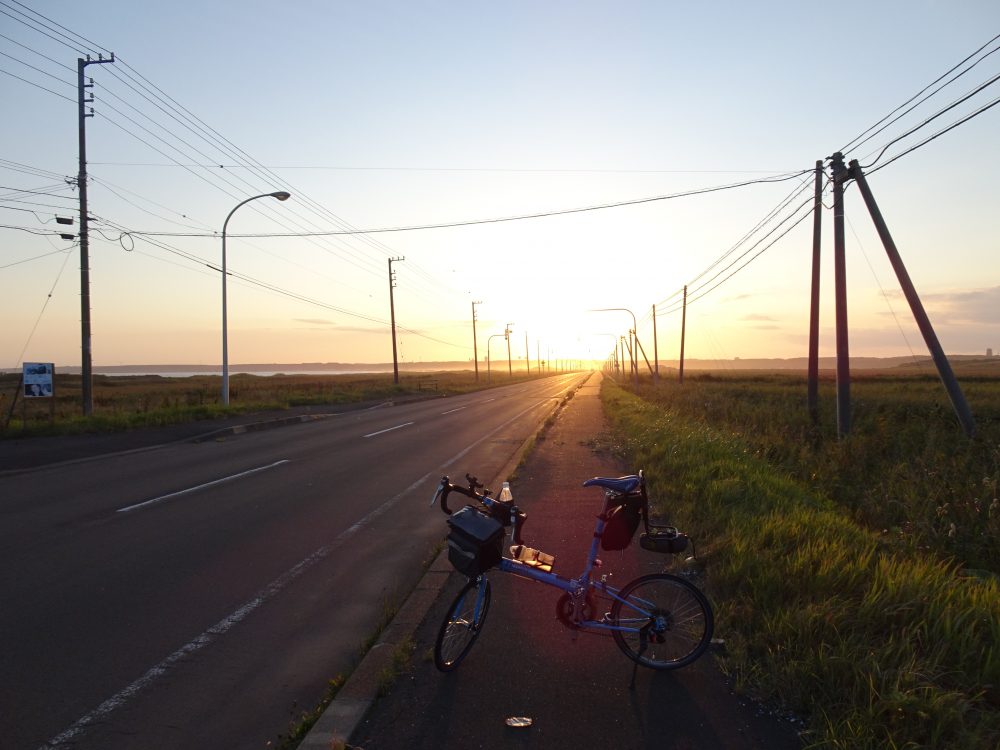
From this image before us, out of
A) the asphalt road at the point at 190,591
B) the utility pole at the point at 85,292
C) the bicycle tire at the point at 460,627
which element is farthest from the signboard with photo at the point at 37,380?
the bicycle tire at the point at 460,627

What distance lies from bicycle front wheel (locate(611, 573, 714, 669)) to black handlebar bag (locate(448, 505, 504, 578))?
2.75 ft

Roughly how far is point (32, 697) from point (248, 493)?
19.4ft

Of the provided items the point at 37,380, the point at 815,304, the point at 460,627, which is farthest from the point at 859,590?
the point at 37,380

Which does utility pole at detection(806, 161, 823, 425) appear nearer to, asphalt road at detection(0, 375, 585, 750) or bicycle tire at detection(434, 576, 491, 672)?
asphalt road at detection(0, 375, 585, 750)

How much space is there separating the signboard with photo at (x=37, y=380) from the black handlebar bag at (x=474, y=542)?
17.6 meters

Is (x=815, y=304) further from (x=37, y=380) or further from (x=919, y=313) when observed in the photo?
(x=37, y=380)

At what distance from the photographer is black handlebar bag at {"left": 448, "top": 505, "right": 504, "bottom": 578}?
136 inches

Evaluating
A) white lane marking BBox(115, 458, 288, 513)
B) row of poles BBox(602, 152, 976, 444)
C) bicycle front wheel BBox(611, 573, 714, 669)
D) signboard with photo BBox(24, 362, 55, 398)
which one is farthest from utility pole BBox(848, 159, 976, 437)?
signboard with photo BBox(24, 362, 55, 398)

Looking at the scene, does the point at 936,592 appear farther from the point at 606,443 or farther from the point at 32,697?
the point at 606,443

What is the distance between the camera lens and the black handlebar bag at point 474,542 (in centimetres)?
344

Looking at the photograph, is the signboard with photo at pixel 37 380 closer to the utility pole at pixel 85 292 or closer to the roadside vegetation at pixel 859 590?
the utility pole at pixel 85 292

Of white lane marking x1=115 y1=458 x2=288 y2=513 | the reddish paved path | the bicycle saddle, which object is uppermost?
the bicycle saddle

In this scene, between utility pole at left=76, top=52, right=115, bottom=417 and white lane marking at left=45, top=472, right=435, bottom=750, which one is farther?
utility pole at left=76, top=52, right=115, bottom=417

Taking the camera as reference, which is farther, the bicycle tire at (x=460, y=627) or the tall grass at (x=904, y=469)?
the tall grass at (x=904, y=469)
